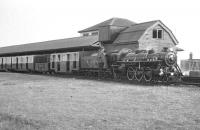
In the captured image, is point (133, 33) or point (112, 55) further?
point (133, 33)

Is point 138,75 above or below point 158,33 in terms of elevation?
below

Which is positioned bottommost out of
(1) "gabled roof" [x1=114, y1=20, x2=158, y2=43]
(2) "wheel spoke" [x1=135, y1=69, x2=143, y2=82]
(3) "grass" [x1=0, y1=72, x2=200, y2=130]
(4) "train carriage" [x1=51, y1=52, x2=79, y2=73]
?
(3) "grass" [x1=0, y1=72, x2=200, y2=130]

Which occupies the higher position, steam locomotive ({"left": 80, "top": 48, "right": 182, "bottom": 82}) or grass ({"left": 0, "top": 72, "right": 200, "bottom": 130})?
steam locomotive ({"left": 80, "top": 48, "right": 182, "bottom": 82})

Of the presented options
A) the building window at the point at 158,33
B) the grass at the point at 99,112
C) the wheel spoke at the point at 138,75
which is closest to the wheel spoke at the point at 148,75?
the wheel spoke at the point at 138,75

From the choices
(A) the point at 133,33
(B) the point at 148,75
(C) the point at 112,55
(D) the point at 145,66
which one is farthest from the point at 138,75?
(A) the point at 133,33

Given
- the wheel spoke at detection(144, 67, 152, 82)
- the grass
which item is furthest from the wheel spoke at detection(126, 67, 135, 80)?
the grass

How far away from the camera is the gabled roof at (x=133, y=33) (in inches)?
1093

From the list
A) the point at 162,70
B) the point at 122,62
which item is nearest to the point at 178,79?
the point at 162,70

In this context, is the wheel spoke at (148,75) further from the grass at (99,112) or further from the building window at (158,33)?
the building window at (158,33)

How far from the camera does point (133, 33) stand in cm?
2892

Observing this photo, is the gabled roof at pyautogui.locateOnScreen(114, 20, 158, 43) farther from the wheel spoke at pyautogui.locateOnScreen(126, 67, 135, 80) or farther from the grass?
the grass

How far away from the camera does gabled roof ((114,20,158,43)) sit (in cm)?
2777

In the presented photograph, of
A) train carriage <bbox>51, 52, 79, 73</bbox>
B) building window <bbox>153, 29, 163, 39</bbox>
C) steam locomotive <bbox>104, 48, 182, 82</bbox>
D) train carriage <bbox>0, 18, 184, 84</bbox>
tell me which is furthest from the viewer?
building window <bbox>153, 29, 163, 39</bbox>

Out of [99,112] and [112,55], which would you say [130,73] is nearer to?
[112,55]
